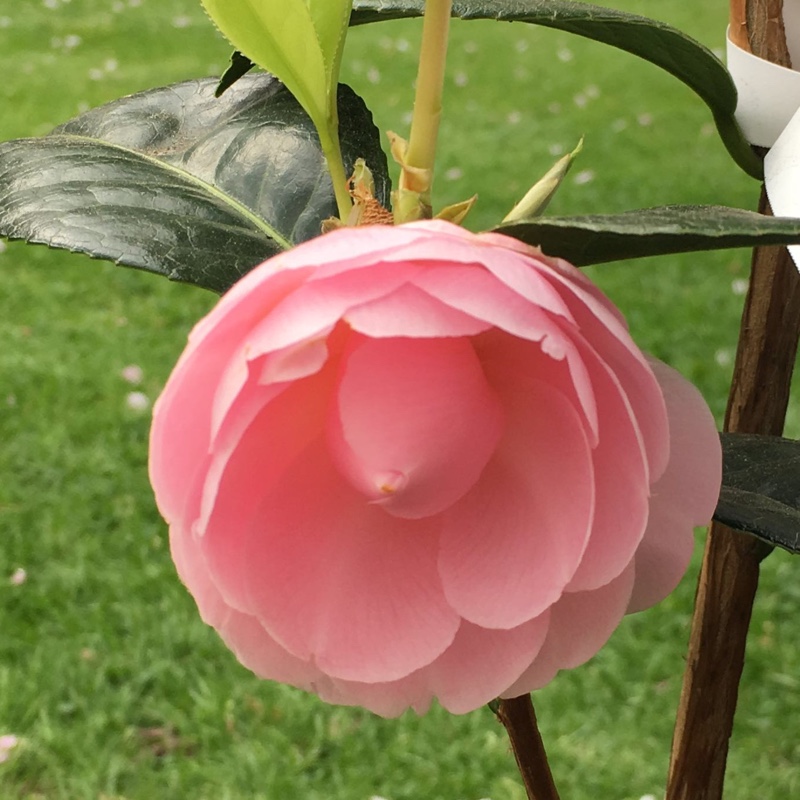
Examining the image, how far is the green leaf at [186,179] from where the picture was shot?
502mm

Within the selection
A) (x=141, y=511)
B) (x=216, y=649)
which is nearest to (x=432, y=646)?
(x=216, y=649)

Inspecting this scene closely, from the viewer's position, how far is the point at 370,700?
0.35 m

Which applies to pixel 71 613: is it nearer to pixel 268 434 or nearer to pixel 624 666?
pixel 624 666

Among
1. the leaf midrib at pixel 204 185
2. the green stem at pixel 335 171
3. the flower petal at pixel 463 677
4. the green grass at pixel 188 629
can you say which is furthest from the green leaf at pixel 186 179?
the green grass at pixel 188 629

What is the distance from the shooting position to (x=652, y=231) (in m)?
0.32

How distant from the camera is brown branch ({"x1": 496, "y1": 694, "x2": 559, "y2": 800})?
46 centimetres

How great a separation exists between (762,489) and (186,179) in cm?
35

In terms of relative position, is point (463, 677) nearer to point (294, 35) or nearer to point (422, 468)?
point (422, 468)

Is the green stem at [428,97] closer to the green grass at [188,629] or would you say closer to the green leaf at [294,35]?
the green leaf at [294,35]

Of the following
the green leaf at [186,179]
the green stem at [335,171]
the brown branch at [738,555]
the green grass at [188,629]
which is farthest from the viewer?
the green grass at [188,629]

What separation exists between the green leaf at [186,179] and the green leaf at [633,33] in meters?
0.06

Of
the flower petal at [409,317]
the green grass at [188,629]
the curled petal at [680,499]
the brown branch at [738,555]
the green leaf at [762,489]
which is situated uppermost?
the flower petal at [409,317]

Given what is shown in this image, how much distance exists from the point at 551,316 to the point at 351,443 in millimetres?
69

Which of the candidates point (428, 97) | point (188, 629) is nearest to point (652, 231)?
point (428, 97)
